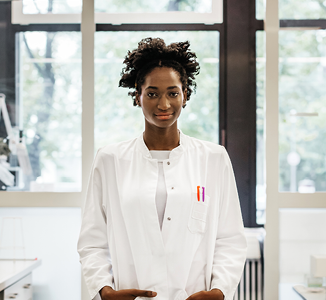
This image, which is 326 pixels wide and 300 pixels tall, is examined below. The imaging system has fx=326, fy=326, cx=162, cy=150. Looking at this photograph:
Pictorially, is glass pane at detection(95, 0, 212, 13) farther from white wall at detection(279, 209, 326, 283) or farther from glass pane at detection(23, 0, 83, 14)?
white wall at detection(279, 209, 326, 283)

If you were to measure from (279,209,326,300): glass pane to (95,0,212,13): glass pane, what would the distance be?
1.41m

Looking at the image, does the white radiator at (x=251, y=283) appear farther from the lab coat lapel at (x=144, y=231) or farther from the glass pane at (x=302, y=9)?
the glass pane at (x=302, y=9)

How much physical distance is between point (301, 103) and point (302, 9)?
591mm

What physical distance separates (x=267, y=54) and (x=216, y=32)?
37 cm

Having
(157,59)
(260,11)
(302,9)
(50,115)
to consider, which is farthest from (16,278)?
(302,9)

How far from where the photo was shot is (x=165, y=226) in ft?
4.12

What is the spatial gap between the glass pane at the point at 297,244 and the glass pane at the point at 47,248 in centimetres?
128

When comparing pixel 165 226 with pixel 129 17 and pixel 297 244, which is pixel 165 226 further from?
pixel 129 17

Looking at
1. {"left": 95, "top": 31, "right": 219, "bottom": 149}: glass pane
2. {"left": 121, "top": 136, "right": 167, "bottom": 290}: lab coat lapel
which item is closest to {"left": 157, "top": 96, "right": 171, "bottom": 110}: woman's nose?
{"left": 121, "top": 136, "right": 167, "bottom": 290}: lab coat lapel

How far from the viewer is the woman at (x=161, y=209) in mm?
1263

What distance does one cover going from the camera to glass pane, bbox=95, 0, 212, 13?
208 cm

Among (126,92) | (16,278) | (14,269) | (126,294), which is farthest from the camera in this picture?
(126,92)

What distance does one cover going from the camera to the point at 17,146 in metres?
2.05

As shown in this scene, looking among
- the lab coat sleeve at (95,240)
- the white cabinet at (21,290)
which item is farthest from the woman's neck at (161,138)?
the white cabinet at (21,290)
